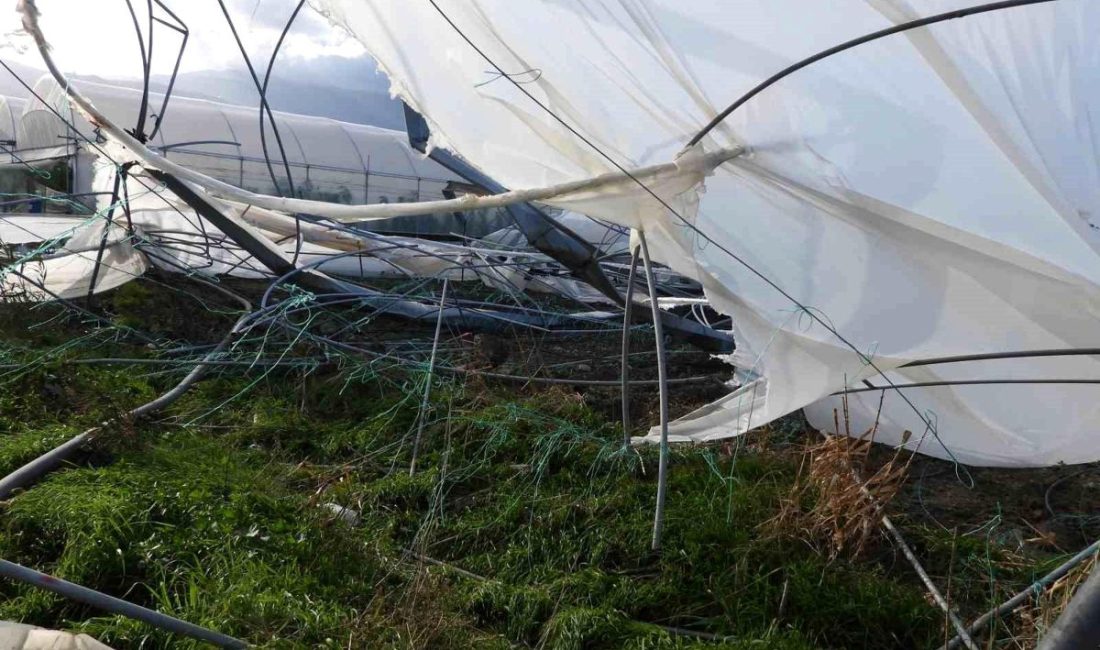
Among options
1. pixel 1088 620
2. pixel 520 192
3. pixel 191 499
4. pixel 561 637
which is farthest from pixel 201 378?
pixel 1088 620

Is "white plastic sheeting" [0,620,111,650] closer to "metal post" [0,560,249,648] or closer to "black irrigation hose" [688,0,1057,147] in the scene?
"metal post" [0,560,249,648]

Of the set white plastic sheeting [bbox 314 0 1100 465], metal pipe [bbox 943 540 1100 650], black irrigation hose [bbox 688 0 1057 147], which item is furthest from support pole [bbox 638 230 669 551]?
metal pipe [bbox 943 540 1100 650]

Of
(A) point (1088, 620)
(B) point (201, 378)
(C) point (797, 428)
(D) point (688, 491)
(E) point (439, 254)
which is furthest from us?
(E) point (439, 254)

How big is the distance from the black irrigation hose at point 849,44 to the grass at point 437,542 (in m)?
1.52

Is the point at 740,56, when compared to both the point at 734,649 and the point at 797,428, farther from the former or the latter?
the point at 797,428

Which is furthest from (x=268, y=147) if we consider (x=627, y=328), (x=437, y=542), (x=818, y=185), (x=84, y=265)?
(x=818, y=185)

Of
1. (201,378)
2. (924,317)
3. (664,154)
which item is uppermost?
(664,154)

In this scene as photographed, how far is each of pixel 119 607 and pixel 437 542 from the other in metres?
1.44

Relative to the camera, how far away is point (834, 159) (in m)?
3.36

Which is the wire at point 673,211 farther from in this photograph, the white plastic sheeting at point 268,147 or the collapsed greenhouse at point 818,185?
the white plastic sheeting at point 268,147

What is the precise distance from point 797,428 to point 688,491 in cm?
123

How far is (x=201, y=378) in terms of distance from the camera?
5613mm

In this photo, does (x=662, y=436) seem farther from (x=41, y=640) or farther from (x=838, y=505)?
(x=41, y=640)

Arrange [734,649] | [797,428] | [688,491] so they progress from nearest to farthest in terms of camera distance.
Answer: [734,649], [688,491], [797,428]
